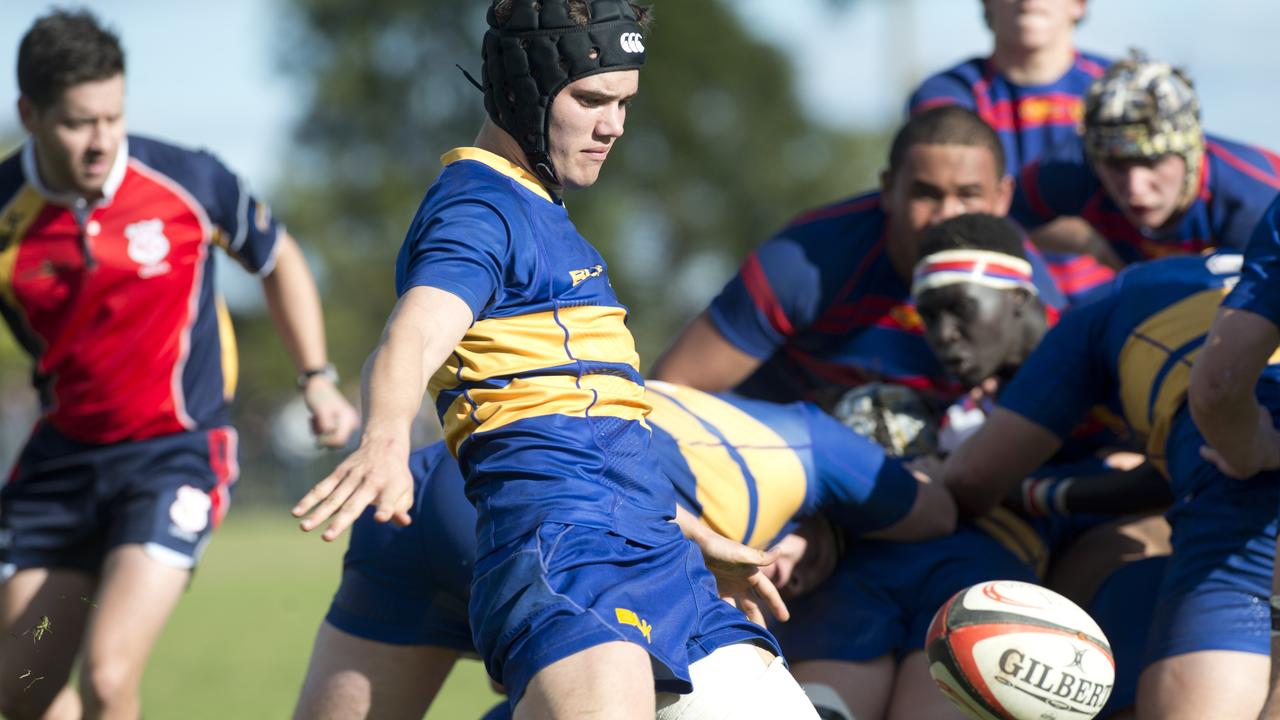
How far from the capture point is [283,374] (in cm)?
4550

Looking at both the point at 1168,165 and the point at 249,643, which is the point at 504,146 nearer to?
the point at 1168,165

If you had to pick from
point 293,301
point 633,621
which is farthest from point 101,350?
point 633,621

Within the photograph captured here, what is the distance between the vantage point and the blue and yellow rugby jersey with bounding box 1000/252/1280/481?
470cm

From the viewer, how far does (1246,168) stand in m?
6.00

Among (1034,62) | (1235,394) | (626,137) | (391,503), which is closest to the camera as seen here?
(391,503)

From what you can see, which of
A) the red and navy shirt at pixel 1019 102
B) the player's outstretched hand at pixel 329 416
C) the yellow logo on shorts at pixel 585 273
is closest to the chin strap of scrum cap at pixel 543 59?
the yellow logo on shorts at pixel 585 273

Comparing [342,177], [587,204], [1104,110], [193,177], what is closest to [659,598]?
[1104,110]

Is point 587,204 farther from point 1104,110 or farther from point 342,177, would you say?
point 1104,110

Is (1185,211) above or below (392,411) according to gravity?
below

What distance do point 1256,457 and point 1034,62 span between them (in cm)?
290

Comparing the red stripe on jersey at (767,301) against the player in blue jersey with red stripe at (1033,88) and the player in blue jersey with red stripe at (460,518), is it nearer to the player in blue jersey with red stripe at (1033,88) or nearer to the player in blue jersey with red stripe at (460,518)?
the player in blue jersey with red stripe at (1033,88)

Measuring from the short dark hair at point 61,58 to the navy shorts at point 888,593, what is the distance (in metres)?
3.32

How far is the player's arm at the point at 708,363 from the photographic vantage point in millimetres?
5992

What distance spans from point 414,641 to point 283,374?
42.2m
